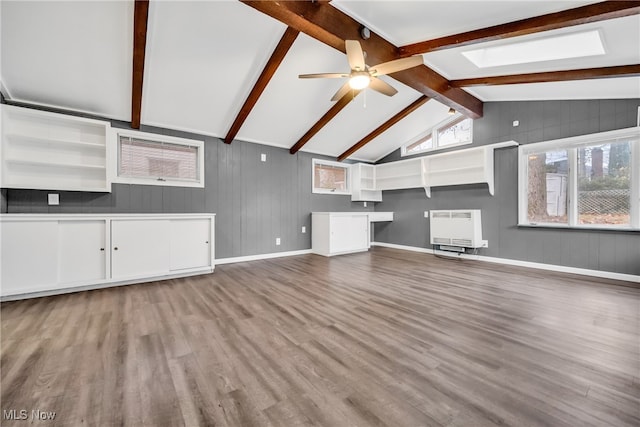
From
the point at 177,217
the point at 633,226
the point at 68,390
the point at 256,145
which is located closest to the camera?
the point at 68,390

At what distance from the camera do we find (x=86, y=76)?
10.2 feet

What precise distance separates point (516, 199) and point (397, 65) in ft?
11.8

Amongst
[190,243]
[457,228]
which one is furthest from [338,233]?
[190,243]

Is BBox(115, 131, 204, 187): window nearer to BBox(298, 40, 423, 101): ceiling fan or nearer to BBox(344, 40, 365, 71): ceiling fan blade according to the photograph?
BBox(298, 40, 423, 101): ceiling fan

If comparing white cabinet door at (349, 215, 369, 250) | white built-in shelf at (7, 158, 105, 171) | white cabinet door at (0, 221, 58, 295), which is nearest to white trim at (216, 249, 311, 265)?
white cabinet door at (349, 215, 369, 250)

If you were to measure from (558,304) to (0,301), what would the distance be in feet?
20.0

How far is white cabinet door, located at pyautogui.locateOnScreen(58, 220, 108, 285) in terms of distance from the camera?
3.11 m

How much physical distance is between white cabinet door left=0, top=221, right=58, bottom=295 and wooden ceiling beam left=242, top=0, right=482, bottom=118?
11.1 feet

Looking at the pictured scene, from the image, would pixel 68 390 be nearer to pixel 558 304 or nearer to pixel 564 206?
pixel 558 304

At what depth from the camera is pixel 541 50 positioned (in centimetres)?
308

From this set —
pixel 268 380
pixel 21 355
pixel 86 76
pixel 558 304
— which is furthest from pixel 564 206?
pixel 86 76

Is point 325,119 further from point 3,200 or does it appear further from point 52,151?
point 3,200

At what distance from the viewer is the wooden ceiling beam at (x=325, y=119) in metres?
4.36

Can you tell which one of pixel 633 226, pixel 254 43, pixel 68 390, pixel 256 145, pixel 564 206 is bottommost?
pixel 68 390
